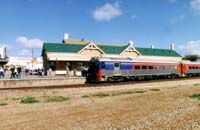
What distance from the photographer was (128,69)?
36938mm

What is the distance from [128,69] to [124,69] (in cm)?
79

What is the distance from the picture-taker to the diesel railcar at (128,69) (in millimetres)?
34281

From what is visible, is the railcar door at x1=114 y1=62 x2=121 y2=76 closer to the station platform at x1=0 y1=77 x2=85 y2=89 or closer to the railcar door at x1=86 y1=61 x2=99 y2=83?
the railcar door at x1=86 y1=61 x2=99 y2=83

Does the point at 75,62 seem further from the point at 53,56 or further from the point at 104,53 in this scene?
the point at 104,53

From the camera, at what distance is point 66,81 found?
35156mm

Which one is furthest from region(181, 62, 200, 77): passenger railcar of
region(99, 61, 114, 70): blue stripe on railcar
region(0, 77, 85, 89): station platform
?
region(0, 77, 85, 89): station platform

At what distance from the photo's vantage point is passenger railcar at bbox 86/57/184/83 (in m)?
34.2

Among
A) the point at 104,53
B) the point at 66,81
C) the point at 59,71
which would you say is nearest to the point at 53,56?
the point at 59,71

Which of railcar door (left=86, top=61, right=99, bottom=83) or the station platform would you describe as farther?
railcar door (left=86, top=61, right=99, bottom=83)

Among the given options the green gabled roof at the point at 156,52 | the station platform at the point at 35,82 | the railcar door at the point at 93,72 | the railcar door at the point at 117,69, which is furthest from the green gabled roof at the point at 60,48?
the railcar door at the point at 117,69

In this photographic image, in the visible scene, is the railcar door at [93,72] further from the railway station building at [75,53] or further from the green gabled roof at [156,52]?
the green gabled roof at [156,52]

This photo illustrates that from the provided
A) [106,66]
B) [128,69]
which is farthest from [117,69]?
[128,69]

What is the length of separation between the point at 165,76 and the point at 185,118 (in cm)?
3462

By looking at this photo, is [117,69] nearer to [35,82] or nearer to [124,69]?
[124,69]
